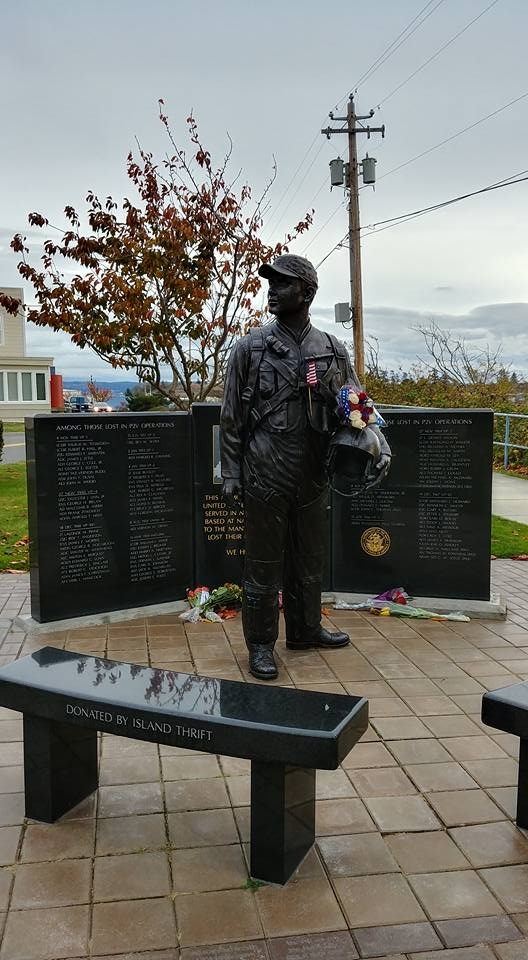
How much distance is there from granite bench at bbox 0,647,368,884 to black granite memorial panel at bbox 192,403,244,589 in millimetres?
2783

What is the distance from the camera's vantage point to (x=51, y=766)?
3229 millimetres

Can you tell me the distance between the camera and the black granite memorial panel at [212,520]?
625 centimetres

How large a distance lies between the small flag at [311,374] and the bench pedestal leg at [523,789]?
219 cm

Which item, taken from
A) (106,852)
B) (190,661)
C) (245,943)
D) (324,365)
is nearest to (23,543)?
(190,661)

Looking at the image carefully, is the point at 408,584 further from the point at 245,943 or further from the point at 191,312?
the point at 191,312

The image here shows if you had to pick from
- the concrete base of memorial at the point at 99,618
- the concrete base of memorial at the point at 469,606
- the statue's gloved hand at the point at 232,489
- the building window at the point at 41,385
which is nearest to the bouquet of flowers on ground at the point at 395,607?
the concrete base of memorial at the point at 469,606

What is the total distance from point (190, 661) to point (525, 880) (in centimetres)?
258

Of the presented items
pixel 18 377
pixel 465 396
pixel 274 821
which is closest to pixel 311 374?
pixel 274 821

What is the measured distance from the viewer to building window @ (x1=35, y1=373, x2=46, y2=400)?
42.3 m

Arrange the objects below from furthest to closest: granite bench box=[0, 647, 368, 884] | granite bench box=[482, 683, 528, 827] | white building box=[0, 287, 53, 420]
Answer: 1. white building box=[0, 287, 53, 420]
2. granite bench box=[482, 683, 528, 827]
3. granite bench box=[0, 647, 368, 884]

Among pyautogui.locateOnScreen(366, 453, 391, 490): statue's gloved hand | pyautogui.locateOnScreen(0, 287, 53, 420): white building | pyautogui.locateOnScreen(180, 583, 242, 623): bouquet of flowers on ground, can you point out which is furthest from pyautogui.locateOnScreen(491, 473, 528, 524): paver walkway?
pyautogui.locateOnScreen(0, 287, 53, 420): white building

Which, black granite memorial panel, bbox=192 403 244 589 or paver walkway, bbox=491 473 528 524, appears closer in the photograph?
black granite memorial panel, bbox=192 403 244 589

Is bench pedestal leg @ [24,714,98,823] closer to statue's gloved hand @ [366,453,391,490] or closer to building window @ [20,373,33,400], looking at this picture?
statue's gloved hand @ [366,453,391,490]

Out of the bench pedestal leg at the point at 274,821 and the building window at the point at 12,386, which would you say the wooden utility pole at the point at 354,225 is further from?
the building window at the point at 12,386
